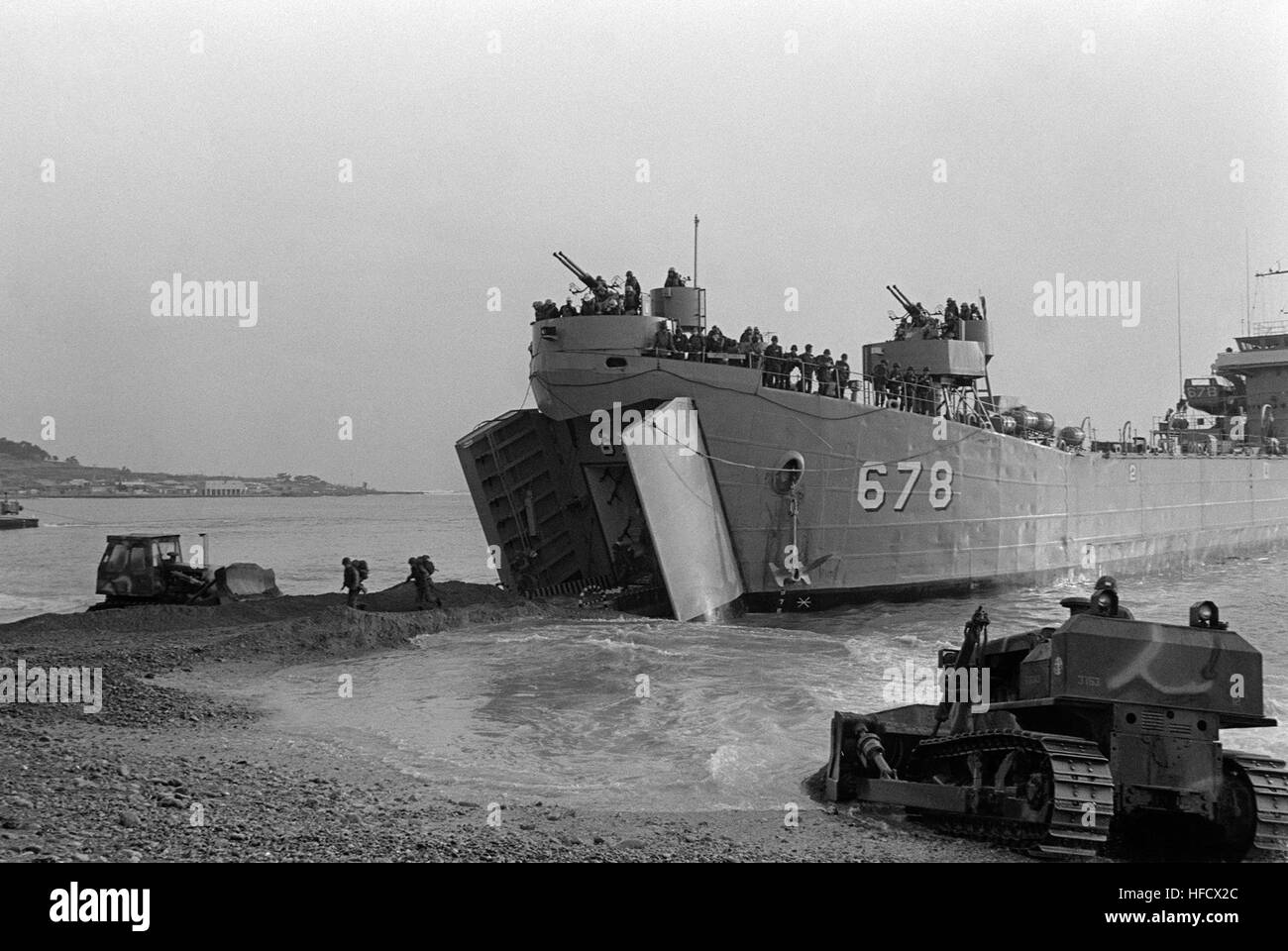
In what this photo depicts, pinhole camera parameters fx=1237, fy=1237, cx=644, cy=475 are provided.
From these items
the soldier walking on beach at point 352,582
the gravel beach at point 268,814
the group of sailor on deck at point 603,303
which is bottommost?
the gravel beach at point 268,814

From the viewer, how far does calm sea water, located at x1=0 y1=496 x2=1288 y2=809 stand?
1072 centimetres

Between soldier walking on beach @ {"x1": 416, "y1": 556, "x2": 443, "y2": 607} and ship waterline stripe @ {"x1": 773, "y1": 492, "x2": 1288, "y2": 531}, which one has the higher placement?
ship waterline stripe @ {"x1": 773, "y1": 492, "x2": 1288, "y2": 531}

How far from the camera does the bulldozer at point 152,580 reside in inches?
869

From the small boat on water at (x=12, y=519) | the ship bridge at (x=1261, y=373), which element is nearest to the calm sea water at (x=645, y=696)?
the ship bridge at (x=1261, y=373)

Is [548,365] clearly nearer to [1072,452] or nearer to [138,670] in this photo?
[138,670]

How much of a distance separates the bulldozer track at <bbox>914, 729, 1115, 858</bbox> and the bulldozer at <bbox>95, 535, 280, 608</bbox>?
→ 1679 cm

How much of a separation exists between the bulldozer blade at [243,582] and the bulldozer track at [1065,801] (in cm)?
1658

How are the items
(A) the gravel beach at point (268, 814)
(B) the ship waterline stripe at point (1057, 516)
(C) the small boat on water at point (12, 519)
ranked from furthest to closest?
(C) the small boat on water at point (12, 519) → (B) the ship waterline stripe at point (1057, 516) → (A) the gravel beach at point (268, 814)

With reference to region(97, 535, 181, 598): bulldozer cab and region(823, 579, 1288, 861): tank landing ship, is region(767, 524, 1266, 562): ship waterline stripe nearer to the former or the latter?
region(97, 535, 181, 598): bulldozer cab

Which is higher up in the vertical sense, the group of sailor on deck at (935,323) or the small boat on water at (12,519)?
the group of sailor on deck at (935,323)

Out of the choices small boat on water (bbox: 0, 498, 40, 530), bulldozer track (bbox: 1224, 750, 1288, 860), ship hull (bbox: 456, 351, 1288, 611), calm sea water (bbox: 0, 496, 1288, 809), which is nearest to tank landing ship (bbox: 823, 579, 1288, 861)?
bulldozer track (bbox: 1224, 750, 1288, 860)

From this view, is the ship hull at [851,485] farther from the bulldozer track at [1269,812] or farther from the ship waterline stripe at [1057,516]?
the bulldozer track at [1269,812]
